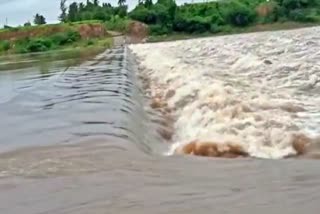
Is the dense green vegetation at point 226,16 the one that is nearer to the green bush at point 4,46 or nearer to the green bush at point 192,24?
the green bush at point 192,24

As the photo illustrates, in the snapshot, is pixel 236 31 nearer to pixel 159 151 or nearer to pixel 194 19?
pixel 194 19

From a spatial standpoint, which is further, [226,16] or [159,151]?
[226,16]

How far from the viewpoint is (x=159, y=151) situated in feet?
23.0

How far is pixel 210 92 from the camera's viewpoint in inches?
428

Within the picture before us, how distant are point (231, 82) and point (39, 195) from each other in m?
9.11

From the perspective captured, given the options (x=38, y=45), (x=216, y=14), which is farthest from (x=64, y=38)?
(x=216, y=14)

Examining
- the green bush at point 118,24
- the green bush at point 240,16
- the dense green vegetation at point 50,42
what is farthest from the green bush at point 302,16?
the dense green vegetation at point 50,42

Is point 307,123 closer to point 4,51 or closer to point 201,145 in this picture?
point 201,145

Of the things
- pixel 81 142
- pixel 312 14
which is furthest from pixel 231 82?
pixel 312 14

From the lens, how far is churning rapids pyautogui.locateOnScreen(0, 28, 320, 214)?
4.58 meters

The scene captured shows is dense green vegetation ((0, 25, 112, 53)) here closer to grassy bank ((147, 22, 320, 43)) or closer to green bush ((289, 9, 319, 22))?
grassy bank ((147, 22, 320, 43))

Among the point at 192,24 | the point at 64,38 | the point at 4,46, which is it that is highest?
the point at 192,24

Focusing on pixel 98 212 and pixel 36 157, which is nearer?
pixel 98 212

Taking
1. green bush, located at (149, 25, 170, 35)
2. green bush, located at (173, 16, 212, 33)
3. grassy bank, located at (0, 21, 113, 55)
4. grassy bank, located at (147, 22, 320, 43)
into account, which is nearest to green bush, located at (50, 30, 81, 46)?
grassy bank, located at (0, 21, 113, 55)
